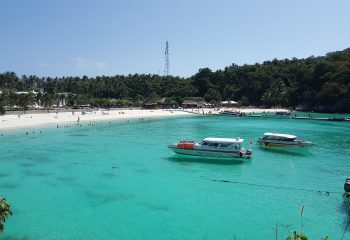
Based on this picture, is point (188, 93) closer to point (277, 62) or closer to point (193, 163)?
point (277, 62)

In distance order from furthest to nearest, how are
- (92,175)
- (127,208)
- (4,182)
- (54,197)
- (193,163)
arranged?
(193,163), (92,175), (4,182), (54,197), (127,208)

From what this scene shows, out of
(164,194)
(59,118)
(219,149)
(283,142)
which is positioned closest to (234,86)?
(59,118)

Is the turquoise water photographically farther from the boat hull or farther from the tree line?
the tree line

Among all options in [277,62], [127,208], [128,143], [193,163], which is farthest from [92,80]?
[127,208]

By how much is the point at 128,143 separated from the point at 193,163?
20.3 m

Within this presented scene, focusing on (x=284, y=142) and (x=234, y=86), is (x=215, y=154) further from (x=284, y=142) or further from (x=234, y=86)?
(x=234, y=86)

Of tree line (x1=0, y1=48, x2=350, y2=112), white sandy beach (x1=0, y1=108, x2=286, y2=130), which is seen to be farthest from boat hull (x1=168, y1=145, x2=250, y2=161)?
tree line (x1=0, y1=48, x2=350, y2=112)

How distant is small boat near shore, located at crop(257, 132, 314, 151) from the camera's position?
5447 cm

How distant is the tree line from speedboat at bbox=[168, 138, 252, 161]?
3895 inches

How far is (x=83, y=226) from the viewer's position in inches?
948

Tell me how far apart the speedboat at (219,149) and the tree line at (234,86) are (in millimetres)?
98931

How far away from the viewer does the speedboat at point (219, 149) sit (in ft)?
152

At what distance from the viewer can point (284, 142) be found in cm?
5556

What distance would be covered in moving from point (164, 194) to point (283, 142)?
1177 inches
